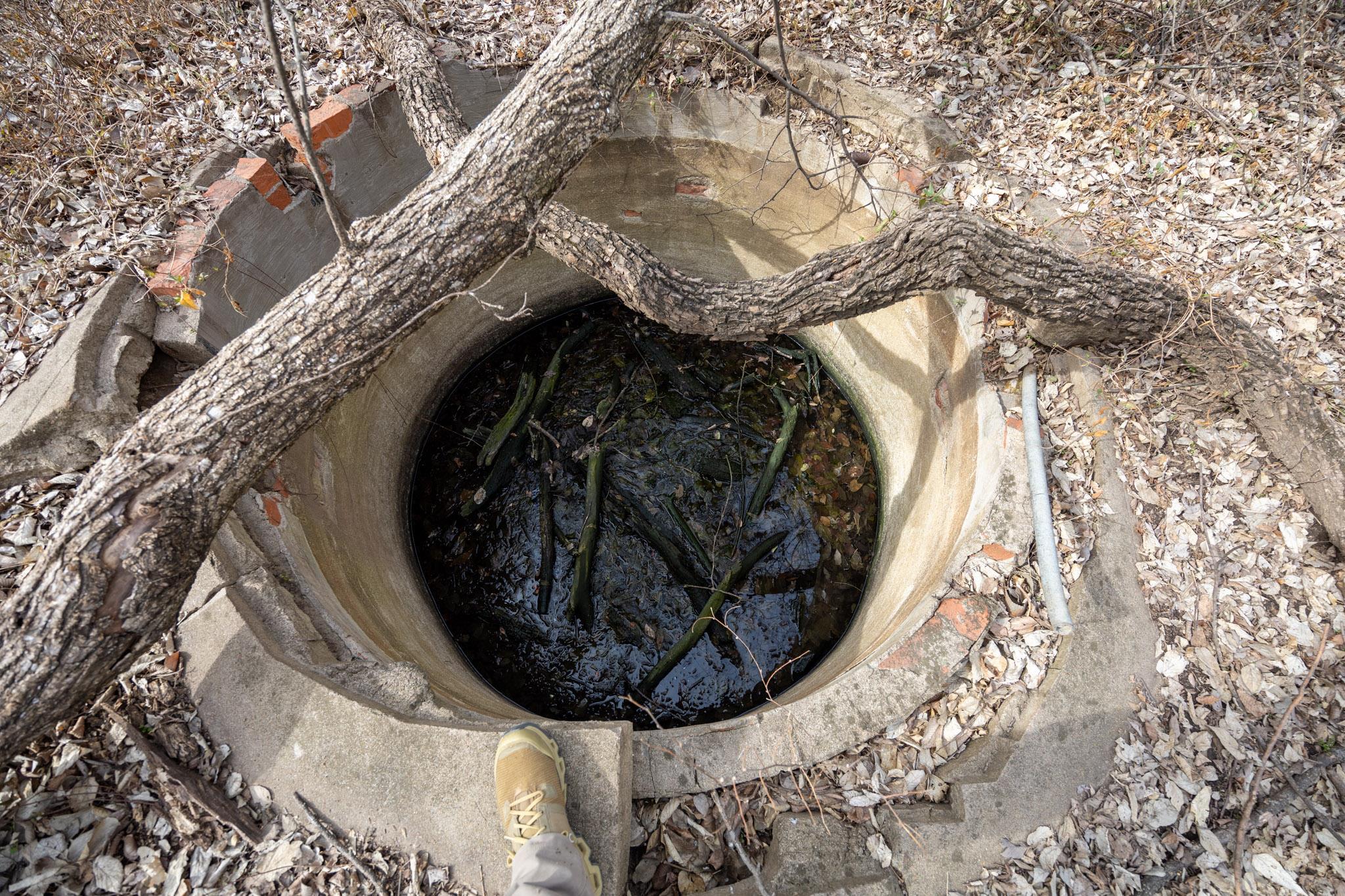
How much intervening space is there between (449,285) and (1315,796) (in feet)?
10.2

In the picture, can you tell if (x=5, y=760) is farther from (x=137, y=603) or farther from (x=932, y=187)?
(x=932, y=187)

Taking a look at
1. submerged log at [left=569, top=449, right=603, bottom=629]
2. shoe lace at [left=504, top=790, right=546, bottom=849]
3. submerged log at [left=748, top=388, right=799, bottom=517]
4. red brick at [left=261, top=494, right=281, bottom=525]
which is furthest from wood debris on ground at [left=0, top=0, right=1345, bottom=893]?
submerged log at [left=569, top=449, right=603, bottom=629]

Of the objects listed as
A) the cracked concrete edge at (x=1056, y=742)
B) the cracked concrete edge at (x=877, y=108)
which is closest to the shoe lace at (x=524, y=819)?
the cracked concrete edge at (x=1056, y=742)

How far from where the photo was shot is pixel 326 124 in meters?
2.86

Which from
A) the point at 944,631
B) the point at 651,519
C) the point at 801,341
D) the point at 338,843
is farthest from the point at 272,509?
the point at 801,341

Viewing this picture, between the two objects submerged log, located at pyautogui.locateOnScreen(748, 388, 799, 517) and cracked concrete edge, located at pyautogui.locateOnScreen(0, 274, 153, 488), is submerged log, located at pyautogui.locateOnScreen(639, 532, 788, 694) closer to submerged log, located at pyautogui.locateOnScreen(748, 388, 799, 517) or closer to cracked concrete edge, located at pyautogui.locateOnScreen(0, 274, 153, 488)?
submerged log, located at pyautogui.locateOnScreen(748, 388, 799, 517)

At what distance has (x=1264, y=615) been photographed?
80.0 inches

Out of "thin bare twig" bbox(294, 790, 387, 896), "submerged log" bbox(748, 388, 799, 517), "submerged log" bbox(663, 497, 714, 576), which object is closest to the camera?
"thin bare twig" bbox(294, 790, 387, 896)

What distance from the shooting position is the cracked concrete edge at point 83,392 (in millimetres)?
1974

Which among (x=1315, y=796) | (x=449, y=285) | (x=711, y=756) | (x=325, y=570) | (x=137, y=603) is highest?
(x=449, y=285)

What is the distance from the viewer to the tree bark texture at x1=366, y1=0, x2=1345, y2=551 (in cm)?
215

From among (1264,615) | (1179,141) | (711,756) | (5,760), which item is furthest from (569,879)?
(1179,141)

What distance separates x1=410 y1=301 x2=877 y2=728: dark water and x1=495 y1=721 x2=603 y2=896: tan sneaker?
62.4 inches

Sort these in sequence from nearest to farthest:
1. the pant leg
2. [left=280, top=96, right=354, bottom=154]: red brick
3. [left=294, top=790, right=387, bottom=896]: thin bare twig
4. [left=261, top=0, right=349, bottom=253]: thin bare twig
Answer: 1. [left=261, top=0, right=349, bottom=253]: thin bare twig
2. the pant leg
3. [left=294, top=790, right=387, bottom=896]: thin bare twig
4. [left=280, top=96, right=354, bottom=154]: red brick
